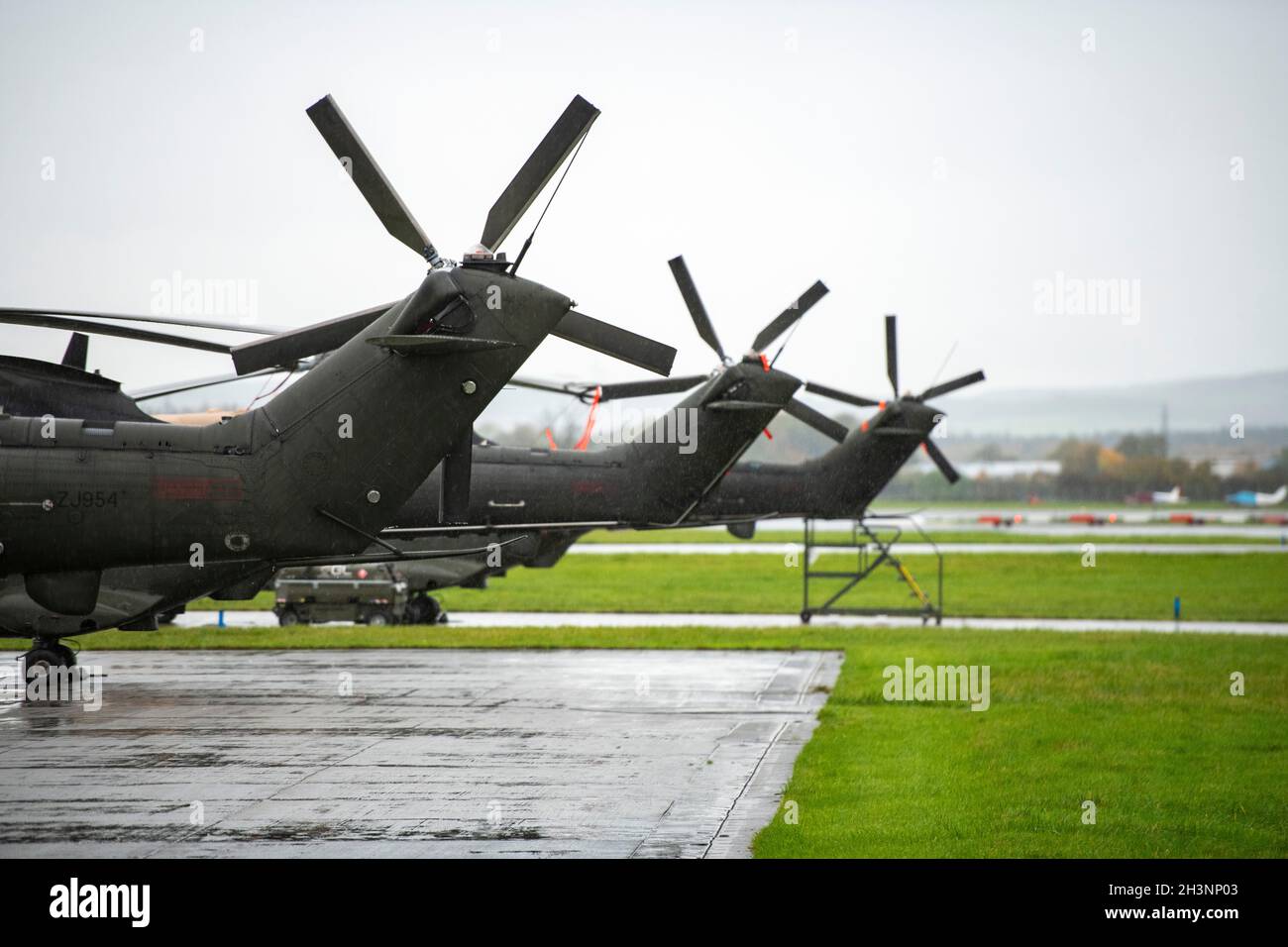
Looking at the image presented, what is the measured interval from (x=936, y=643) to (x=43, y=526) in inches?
753

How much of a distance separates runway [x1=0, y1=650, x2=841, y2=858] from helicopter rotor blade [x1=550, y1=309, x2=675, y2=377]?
468 centimetres

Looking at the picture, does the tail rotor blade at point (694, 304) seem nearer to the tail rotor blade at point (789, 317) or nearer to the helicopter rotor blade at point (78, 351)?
the tail rotor blade at point (789, 317)

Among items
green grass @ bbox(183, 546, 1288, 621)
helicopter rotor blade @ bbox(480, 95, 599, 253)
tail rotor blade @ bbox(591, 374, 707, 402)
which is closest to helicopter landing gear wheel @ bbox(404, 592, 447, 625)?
green grass @ bbox(183, 546, 1288, 621)

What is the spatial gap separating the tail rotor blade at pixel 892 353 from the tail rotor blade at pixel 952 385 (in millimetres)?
738

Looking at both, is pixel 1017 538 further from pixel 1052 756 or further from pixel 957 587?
pixel 1052 756

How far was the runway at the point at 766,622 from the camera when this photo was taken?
34.2 m

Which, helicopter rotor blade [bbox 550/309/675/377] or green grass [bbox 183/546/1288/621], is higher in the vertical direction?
helicopter rotor blade [bbox 550/309/675/377]

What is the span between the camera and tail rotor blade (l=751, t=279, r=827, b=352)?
87.1 ft

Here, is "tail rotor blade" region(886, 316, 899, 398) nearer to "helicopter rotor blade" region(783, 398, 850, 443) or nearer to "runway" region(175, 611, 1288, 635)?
"helicopter rotor blade" region(783, 398, 850, 443)

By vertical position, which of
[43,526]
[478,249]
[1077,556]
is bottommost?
[1077,556]
